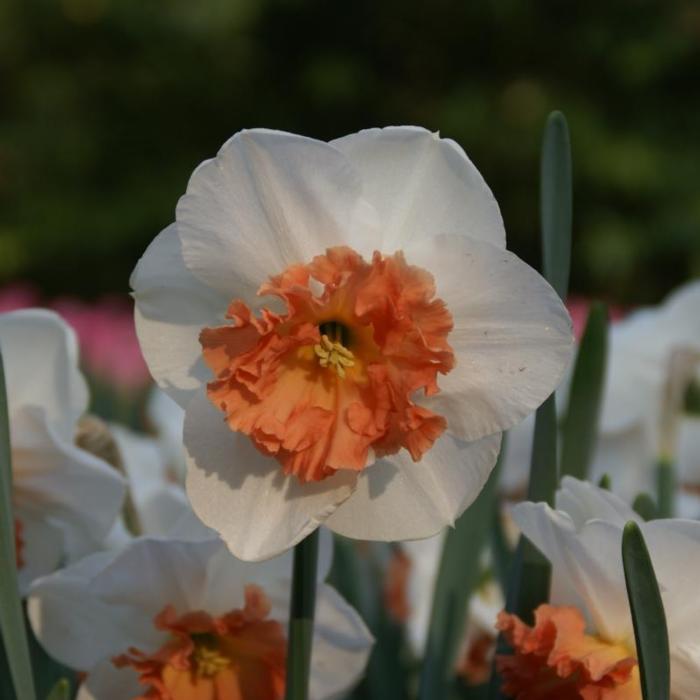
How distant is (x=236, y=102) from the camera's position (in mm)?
6055

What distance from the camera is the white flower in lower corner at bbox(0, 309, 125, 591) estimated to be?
0.76 metres

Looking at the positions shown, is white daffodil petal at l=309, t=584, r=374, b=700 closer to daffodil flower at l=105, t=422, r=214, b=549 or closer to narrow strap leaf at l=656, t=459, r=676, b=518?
daffodil flower at l=105, t=422, r=214, b=549

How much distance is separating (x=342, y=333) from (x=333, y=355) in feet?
0.05

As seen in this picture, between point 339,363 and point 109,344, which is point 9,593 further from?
point 109,344

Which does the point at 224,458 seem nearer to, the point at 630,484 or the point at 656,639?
the point at 656,639

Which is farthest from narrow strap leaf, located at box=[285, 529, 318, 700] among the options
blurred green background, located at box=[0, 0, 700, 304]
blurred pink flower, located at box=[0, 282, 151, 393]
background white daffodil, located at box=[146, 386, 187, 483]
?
blurred green background, located at box=[0, 0, 700, 304]

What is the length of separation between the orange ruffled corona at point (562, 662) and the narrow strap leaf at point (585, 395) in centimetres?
15

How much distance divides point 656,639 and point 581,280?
5009mm

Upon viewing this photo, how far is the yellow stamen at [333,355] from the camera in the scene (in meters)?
0.56

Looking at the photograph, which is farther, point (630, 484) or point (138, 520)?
point (630, 484)

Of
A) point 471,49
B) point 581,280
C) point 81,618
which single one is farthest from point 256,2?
point 81,618

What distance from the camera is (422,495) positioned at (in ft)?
1.94

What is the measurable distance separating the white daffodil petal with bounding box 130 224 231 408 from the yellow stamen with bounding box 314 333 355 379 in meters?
0.06

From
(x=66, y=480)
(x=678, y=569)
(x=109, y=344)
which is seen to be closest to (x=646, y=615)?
(x=678, y=569)
